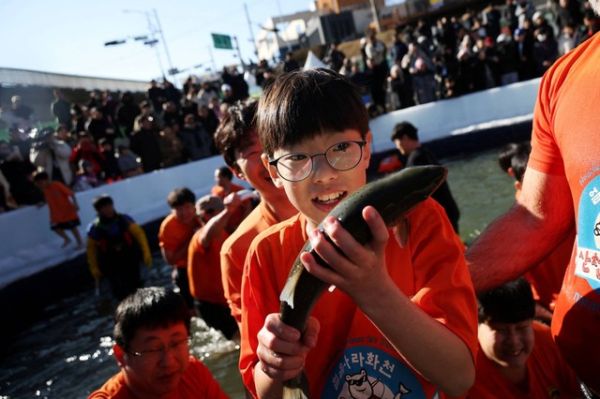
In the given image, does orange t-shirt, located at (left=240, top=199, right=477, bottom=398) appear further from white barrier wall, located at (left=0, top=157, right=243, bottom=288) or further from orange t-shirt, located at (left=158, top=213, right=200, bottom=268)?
white barrier wall, located at (left=0, top=157, right=243, bottom=288)

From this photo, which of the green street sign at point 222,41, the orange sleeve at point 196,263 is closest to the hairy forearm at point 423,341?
the orange sleeve at point 196,263

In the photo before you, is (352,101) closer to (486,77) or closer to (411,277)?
(411,277)

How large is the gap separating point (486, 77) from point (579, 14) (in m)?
3.31

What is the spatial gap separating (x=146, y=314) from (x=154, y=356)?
0.27 meters

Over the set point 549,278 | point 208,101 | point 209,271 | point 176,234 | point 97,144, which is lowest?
point 549,278

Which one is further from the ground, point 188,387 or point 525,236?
point 525,236

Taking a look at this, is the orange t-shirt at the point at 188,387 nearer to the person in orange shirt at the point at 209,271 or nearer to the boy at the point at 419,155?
the person in orange shirt at the point at 209,271

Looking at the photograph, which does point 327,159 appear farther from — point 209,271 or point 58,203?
point 58,203

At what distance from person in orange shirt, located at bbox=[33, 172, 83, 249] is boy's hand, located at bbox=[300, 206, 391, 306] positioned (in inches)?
459

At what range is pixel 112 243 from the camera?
26.4ft

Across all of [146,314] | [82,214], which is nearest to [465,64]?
[82,214]

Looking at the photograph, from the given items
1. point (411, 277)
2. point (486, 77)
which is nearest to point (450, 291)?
point (411, 277)

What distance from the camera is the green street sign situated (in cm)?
3387

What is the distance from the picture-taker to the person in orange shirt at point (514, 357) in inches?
111
